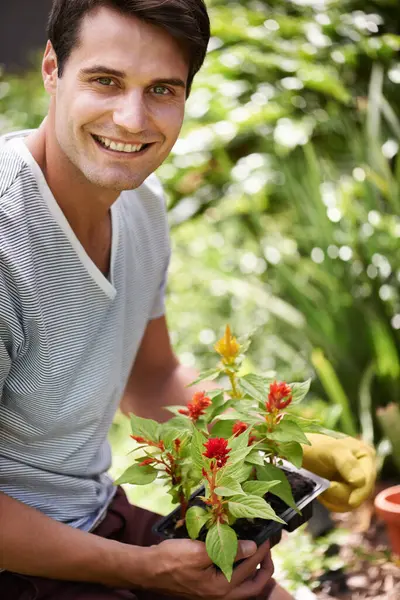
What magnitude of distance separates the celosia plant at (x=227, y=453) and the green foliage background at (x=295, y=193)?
104 centimetres

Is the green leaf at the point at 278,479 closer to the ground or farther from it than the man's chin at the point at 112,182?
closer to the ground

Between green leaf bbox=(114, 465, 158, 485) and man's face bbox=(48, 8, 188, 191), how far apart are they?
19.4 inches

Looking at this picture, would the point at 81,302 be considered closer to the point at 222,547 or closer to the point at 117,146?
the point at 117,146

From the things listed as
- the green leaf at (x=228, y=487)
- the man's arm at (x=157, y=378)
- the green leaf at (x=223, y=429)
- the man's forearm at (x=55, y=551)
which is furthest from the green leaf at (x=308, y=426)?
the man's arm at (x=157, y=378)

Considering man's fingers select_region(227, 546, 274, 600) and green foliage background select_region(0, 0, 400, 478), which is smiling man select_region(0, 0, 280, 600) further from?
green foliage background select_region(0, 0, 400, 478)

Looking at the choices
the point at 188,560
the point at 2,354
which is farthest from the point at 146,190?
the point at 188,560

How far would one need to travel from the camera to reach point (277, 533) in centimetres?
150

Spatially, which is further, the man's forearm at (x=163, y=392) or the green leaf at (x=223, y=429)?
the man's forearm at (x=163, y=392)

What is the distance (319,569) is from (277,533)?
691 millimetres

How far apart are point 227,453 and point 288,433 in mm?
135

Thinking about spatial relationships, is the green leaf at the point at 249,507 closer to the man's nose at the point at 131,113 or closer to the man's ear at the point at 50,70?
the man's nose at the point at 131,113

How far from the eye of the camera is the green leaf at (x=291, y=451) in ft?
4.69

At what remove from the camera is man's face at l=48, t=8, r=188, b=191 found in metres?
1.39

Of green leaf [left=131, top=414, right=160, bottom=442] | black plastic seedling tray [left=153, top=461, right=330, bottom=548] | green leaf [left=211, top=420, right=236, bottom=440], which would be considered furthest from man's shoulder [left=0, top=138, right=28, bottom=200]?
black plastic seedling tray [left=153, top=461, right=330, bottom=548]
